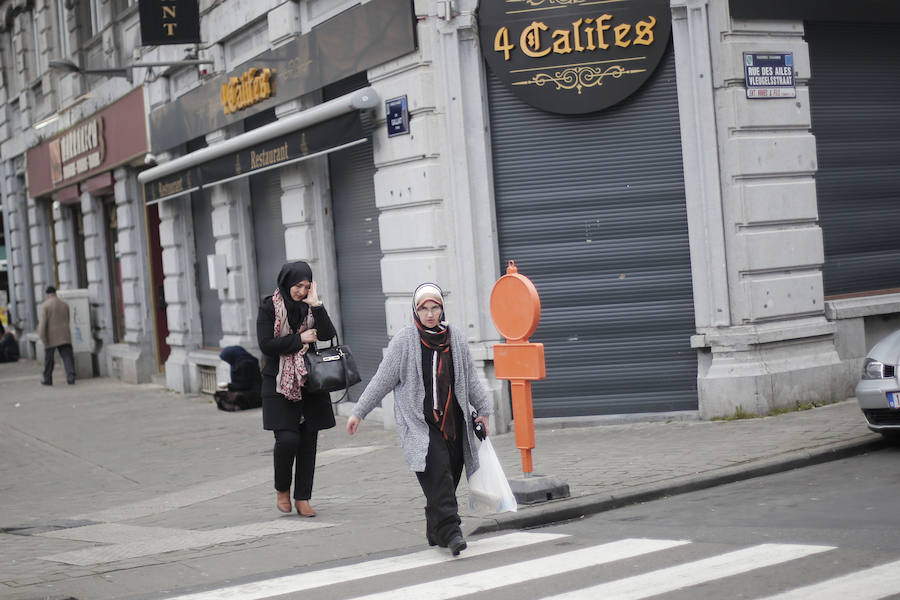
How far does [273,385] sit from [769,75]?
19.6 ft

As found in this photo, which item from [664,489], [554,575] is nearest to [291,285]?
[664,489]

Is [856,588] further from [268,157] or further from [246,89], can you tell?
[246,89]

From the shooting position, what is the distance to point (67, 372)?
23781 millimetres

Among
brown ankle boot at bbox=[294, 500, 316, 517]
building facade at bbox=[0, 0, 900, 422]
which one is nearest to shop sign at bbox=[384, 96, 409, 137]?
building facade at bbox=[0, 0, 900, 422]

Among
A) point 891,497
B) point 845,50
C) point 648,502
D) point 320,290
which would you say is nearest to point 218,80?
point 320,290

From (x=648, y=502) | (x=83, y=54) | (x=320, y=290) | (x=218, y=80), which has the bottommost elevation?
(x=648, y=502)

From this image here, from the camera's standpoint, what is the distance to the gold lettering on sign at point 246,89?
16.3 m

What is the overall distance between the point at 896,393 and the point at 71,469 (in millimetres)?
8173

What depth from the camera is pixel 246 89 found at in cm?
1689

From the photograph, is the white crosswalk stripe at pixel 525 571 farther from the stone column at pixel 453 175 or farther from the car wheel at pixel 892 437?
the stone column at pixel 453 175

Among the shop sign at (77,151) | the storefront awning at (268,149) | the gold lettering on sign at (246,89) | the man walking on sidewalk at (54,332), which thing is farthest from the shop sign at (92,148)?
the gold lettering on sign at (246,89)

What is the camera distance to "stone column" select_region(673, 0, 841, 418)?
460 inches

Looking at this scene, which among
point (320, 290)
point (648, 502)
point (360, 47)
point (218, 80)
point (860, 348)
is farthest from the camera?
point (218, 80)

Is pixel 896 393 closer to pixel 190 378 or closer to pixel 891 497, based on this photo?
pixel 891 497
